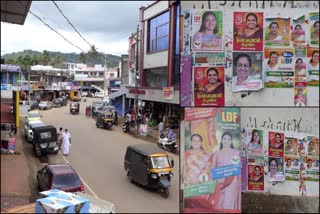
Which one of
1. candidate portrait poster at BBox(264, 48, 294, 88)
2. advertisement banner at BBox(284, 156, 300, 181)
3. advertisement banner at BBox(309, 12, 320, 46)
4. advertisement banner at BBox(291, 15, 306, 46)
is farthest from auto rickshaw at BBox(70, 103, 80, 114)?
advertisement banner at BBox(309, 12, 320, 46)

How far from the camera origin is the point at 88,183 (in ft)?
22.9

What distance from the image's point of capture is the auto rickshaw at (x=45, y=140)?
716 cm

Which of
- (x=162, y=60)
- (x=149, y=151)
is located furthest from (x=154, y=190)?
(x=162, y=60)

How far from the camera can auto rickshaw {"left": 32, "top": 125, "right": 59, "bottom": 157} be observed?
7160 mm

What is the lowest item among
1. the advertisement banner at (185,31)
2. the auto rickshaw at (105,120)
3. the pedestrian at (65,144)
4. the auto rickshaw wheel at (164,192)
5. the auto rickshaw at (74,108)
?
the auto rickshaw wheel at (164,192)

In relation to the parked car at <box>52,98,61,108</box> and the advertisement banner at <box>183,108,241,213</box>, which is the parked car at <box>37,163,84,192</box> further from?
the advertisement banner at <box>183,108,241,213</box>

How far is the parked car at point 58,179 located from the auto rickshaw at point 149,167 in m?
0.94

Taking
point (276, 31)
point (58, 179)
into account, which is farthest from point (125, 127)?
point (276, 31)

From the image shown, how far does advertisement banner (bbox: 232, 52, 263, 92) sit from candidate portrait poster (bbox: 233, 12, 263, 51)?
13 cm

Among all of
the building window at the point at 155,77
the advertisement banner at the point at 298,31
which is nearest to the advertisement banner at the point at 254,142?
the advertisement banner at the point at 298,31

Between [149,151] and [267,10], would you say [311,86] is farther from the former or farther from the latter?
[149,151]

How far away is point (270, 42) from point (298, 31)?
534 mm

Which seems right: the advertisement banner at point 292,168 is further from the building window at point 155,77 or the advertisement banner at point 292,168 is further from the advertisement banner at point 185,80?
the building window at point 155,77

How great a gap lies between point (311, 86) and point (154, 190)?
3286 mm
